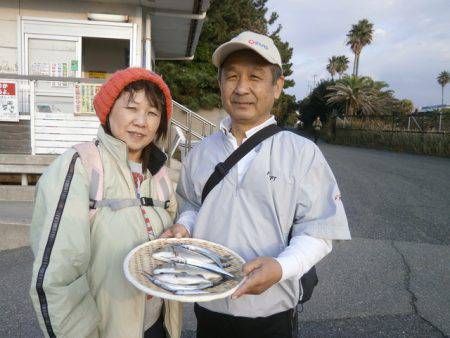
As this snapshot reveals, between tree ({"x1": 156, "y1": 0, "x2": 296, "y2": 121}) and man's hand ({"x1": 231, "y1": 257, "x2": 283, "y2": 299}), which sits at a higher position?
tree ({"x1": 156, "y1": 0, "x2": 296, "y2": 121})

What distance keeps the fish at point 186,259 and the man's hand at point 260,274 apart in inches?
3.2

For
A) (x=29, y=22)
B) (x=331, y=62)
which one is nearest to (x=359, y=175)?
(x=29, y=22)

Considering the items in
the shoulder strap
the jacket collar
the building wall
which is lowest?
the shoulder strap

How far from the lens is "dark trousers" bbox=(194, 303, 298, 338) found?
1.84 metres

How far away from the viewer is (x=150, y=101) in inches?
79.3

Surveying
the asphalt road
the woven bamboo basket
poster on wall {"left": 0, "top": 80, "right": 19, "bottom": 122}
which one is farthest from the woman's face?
poster on wall {"left": 0, "top": 80, "right": 19, "bottom": 122}

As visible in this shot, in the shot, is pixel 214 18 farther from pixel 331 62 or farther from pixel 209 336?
pixel 331 62

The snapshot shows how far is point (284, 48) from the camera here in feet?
98.6

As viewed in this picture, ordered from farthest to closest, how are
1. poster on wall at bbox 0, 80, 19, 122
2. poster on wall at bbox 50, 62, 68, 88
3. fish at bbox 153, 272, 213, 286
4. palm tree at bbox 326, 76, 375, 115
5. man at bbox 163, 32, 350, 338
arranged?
palm tree at bbox 326, 76, 375, 115 < poster on wall at bbox 50, 62, 68, 88 < poster on wall at bbox 0, 80, 19, 122 < man at bbox 163, 32, 350, 338 < fish at bbox 153, 272, 213, 286

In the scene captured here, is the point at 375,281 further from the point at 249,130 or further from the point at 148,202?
the point at 148,202

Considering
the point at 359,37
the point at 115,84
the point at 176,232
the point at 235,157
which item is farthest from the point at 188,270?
the point at 359,37

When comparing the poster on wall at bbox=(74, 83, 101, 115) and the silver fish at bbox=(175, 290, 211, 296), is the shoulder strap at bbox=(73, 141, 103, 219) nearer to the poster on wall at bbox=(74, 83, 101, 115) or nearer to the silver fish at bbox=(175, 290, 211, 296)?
the silver fish at bbox=(175, 290, 211, 296)

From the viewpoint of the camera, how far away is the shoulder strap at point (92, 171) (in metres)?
1.78

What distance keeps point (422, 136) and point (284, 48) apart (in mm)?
13971
